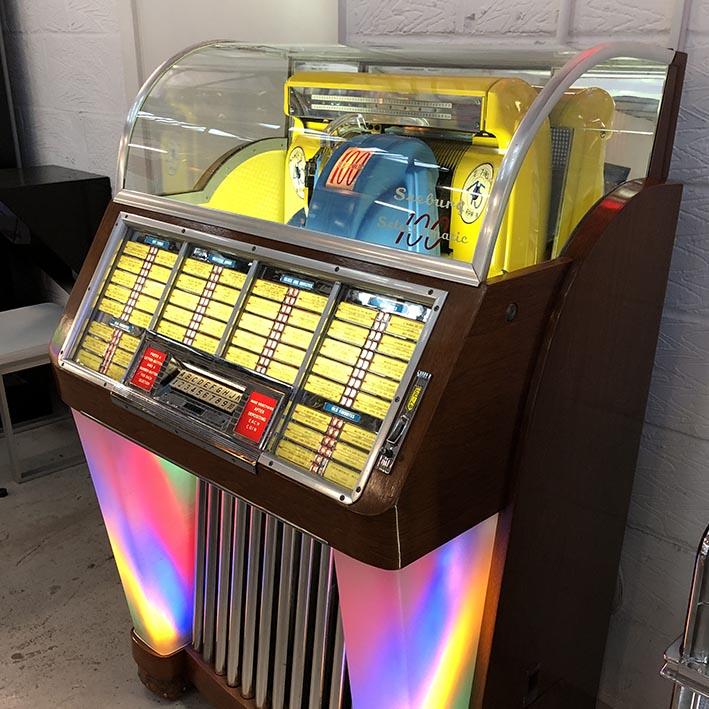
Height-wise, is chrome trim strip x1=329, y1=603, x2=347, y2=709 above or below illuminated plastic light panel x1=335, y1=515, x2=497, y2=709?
below

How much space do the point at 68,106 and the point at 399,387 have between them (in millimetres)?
2470

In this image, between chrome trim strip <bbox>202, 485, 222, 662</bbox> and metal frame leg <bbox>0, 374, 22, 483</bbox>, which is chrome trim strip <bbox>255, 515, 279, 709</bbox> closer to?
chrome trim strip <bbox>202, 485, 222, 662</bbox>

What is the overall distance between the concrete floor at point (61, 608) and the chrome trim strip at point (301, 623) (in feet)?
1.58

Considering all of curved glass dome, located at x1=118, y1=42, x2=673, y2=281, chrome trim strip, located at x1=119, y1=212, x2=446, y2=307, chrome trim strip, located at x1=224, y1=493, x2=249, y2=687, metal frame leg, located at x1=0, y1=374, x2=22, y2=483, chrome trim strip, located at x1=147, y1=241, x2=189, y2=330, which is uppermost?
curved glass dome, located at x1=118, y1=42, x2=673, y2=281

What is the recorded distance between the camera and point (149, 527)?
1.75m

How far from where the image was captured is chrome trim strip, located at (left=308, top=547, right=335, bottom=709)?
1.45 meters

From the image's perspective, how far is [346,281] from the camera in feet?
3.98

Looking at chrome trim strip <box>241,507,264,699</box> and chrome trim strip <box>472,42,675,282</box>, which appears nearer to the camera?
chrome trim strip <box>472,42,675,282</box>

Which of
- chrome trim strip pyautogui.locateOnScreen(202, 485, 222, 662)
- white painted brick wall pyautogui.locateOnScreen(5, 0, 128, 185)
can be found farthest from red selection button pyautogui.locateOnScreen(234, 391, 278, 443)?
white painted brick wall pyautogui.locateOnScreen(5, 0, 128, 185)

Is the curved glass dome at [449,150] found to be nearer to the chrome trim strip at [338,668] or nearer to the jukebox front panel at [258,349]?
the jukebox front panel at [258,349]

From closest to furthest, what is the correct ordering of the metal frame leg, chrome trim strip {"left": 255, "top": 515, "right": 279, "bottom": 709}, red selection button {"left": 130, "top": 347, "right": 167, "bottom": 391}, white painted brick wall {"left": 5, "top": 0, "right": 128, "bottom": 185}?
red selection button {"left": 130, "top": 347, "right": 167, "bottom": 391} → chrome trim strip {"left": 255, "top": 515, "right": 279, "bottom": 709} → white painted brick wall {"left": 5, "top": 0, "right": 128, "bottom": 185} → the metal frame leg

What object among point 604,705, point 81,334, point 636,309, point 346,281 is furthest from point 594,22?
point 604,705

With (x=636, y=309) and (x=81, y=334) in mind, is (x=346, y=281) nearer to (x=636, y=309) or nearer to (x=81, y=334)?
(x=636, y=309)

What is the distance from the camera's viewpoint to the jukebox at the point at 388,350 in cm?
112
